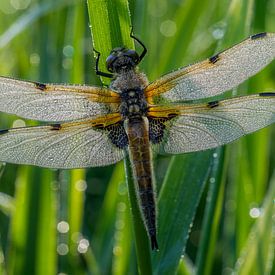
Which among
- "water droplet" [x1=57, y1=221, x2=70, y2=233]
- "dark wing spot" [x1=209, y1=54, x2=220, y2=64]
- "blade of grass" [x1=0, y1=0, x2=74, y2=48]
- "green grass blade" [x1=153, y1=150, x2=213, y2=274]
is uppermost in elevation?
"blade of grass" [x1=0, y1=0, x2=74, y2=48]

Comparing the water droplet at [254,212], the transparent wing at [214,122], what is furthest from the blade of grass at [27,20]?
the water droplet at [254,212]

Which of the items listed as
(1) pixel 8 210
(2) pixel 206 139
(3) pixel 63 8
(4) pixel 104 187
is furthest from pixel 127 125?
(3) pixel 63 8

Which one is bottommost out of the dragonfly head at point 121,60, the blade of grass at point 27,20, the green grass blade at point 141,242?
the green grass blade at point 141,242

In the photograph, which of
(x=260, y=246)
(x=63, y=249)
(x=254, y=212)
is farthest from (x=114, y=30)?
(x=63, y=249)

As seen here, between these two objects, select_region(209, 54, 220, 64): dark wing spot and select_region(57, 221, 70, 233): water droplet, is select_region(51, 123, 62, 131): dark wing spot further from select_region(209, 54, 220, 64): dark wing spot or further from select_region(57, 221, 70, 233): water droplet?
select_region(57, 221, 70, 233): water droplet

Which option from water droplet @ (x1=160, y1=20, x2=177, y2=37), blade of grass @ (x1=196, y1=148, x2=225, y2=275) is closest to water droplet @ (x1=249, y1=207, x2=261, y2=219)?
blade of grass @ (x1=196, y1=148, x2=225, y2=275)

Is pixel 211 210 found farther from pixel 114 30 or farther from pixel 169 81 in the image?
pixel 114 30

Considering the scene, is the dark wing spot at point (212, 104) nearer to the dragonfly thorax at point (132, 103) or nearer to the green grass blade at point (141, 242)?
the dragonfly thorax at point (132, 103)
